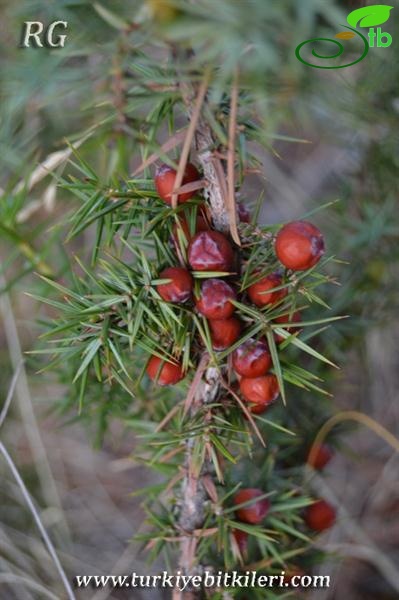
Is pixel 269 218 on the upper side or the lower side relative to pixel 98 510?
upper

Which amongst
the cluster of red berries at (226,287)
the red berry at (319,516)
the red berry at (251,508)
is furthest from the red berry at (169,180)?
the red berry at (319,516)

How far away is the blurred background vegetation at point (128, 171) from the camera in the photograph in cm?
39

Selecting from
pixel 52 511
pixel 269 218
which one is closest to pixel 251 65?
A: pixel 52 511

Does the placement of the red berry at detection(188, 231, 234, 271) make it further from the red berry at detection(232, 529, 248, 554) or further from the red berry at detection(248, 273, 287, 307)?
the red berry at detection(232, 529, 248, 554)

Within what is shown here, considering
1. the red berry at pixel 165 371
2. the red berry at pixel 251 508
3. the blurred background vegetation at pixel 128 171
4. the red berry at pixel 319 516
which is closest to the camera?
the blurred background vegetation at pixel 128 171

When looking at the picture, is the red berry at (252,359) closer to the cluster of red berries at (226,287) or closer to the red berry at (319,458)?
the cluster of red berries at (226,287)

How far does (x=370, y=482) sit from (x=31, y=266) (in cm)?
96

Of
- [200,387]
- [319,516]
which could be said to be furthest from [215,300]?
[319,516]

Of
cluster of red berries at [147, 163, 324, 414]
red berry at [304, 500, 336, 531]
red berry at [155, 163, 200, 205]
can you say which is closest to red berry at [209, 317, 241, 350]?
cluster of red berries at [147, 163, 324, 414]

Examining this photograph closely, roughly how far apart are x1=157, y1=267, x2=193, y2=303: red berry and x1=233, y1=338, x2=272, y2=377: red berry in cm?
7

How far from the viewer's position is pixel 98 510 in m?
1.51

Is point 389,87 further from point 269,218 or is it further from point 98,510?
point 98,510

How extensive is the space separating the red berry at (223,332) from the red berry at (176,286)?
36mm

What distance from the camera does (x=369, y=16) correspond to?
580mm
